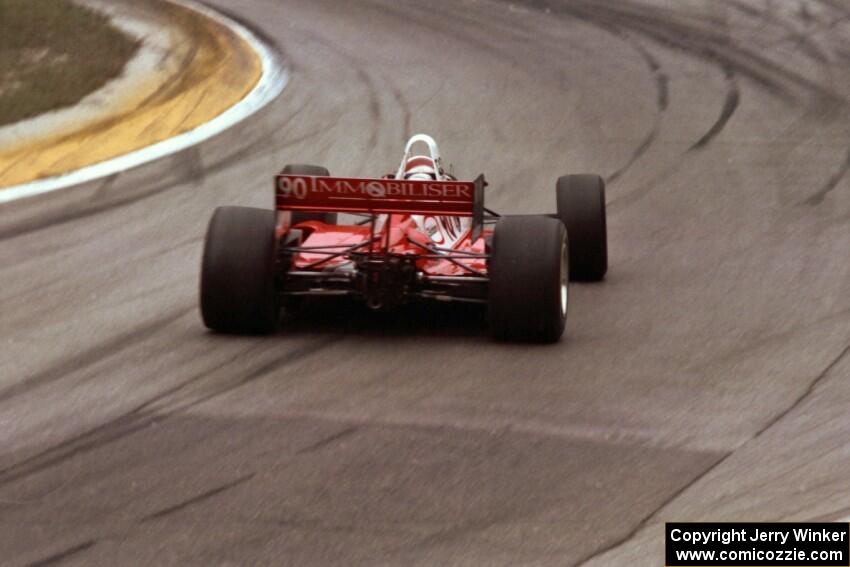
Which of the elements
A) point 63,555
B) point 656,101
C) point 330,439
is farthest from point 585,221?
point 656,101

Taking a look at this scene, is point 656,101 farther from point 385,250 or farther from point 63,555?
point 63,555

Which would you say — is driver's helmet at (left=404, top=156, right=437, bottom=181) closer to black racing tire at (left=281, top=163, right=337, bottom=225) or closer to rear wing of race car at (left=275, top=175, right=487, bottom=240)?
black racing tire at (left=281, top=163, right=337, bottom=225)

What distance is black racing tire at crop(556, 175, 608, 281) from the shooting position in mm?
11484

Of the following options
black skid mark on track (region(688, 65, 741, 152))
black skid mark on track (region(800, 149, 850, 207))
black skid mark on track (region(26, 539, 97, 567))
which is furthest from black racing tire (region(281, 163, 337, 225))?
black skid mark on track (region(26, 539, 97, 567))

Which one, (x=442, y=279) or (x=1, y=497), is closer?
(x=1, y=497)

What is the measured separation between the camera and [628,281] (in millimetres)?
11719

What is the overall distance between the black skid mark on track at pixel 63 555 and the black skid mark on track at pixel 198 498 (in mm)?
310

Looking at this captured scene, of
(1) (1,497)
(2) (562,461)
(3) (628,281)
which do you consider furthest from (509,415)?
(3) (628,281)

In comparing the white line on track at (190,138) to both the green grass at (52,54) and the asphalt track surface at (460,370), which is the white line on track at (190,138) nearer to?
the asphalt track surface at (460,370)

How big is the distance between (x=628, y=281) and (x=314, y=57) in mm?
8801

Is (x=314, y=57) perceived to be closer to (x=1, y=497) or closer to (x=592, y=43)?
(x=592, y=43)

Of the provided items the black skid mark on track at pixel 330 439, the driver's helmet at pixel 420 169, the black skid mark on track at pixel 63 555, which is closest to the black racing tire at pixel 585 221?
the driver's helmet at pixel 420 169

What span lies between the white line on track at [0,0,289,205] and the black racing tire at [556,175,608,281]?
16.3ft

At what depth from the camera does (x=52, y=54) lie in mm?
18359
